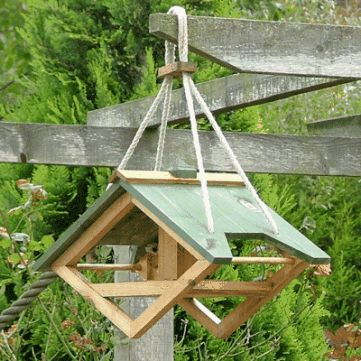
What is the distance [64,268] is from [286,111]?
15.8 ft

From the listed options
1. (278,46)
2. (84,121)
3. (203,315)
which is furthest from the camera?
(84,121)

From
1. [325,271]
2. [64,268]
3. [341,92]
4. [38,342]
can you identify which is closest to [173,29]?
[64,268]

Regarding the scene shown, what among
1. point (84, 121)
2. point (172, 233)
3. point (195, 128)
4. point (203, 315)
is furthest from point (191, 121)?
point (84, 121)

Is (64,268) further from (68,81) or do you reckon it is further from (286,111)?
(286,111)

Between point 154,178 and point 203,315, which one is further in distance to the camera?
point 203,315

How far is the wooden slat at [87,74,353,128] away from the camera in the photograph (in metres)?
3.86

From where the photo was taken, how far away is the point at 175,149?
4.06m

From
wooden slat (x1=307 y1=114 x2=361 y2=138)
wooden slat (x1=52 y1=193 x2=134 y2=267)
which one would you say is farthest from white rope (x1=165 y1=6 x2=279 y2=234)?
wooden slat (x1=307 y1=114 x2=361 y2=138)

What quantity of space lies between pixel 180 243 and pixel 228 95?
5.56 feet

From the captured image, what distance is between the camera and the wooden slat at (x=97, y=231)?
109 inches

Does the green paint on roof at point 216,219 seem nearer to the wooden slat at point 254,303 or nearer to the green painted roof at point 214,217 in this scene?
the green painted roof at point 214,217

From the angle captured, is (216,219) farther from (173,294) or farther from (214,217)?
(173,294)

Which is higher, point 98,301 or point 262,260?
point 262,260

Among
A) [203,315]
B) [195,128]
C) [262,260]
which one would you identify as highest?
[195,128]
